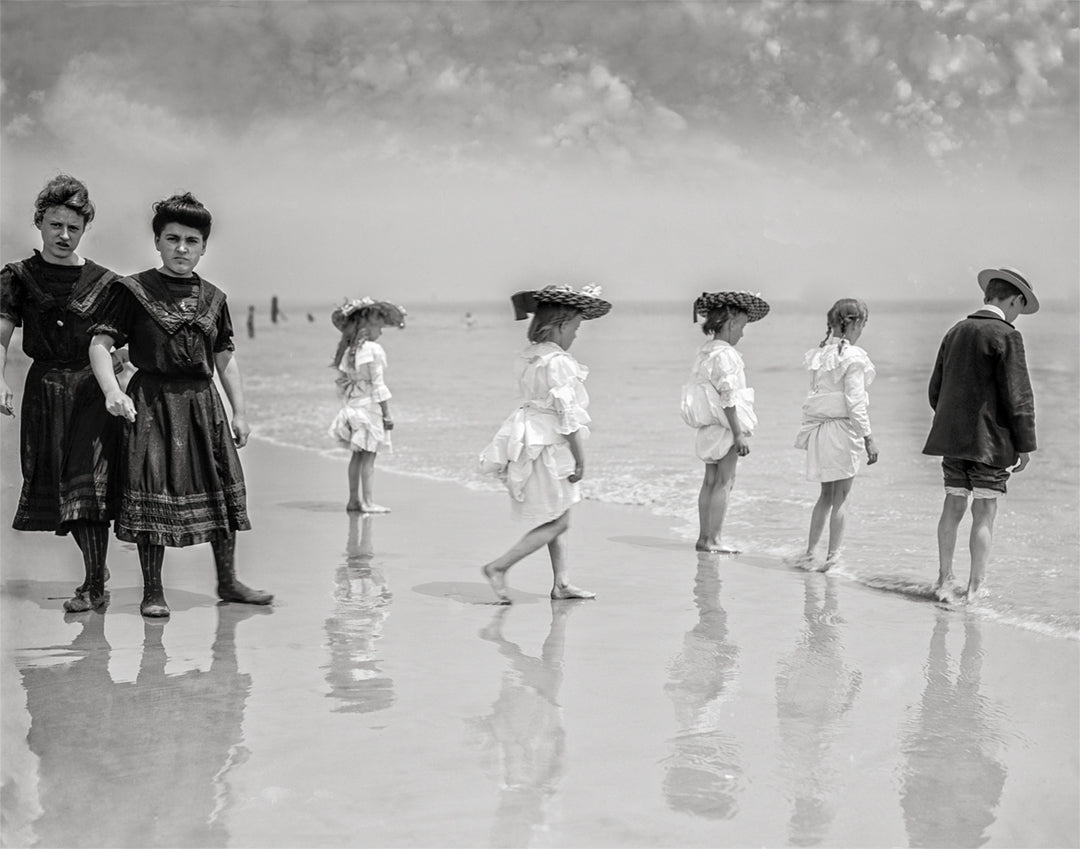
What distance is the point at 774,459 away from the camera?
462 inches

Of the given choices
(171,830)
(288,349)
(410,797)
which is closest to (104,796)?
(171,830)

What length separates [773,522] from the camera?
8.38 metres

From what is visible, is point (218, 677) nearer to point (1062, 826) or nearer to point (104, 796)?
point (104, 796)

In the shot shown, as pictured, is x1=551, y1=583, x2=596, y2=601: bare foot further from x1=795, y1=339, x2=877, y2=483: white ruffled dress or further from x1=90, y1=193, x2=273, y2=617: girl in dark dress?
x1=795, y1=339, x2=877, y2=483: white ruffled dress

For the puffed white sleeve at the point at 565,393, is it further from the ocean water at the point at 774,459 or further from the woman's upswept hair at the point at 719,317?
the ocean water at the point at 774,459

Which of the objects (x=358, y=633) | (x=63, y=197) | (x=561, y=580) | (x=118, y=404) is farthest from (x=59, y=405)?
(x=561, y=580)

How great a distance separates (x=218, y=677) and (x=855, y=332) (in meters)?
4.15

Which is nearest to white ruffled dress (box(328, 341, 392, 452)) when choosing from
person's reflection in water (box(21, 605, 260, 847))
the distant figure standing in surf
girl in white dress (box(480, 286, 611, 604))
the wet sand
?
the wet sand

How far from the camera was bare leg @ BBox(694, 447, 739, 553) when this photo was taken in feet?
23.6

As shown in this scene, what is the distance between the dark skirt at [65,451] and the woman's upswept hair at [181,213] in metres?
0.81

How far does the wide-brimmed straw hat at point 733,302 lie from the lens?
277 inches

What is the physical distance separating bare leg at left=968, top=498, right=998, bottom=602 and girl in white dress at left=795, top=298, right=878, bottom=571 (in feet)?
2.65

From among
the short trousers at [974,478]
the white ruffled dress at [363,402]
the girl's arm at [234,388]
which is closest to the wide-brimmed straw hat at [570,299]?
the girl's arm at [234,388]

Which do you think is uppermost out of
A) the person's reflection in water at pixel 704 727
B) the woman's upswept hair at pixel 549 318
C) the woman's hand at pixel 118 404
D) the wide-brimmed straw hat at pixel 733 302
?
the wide-brimmed straw hat at pixel 733 302
